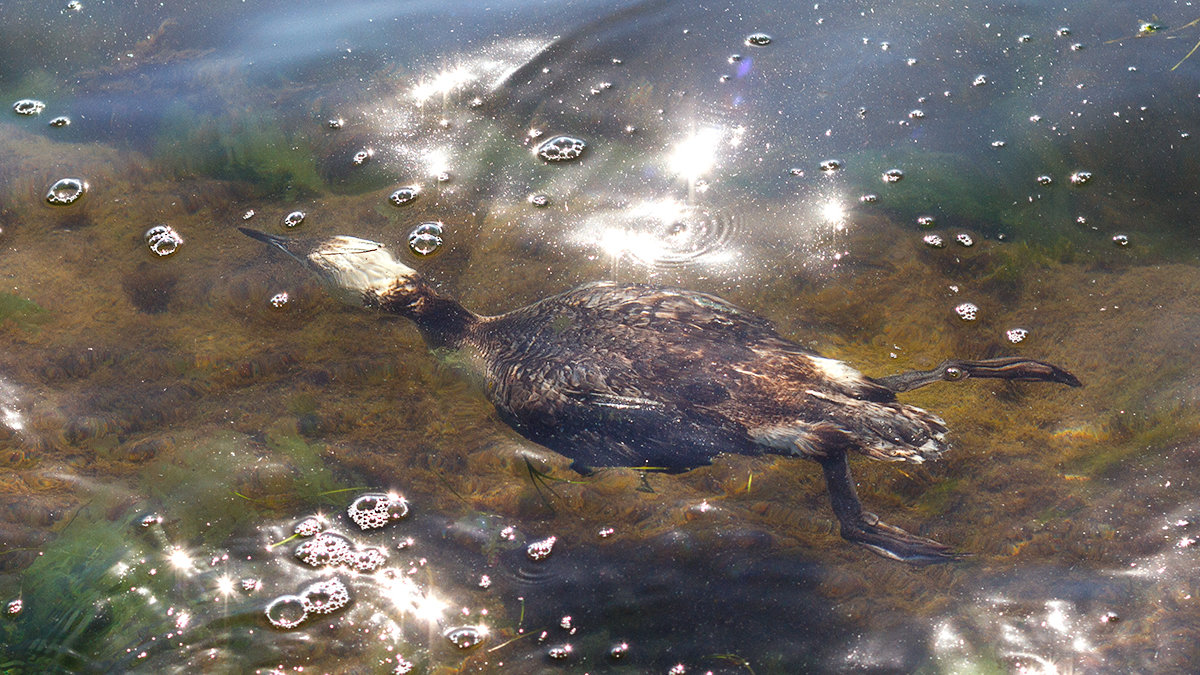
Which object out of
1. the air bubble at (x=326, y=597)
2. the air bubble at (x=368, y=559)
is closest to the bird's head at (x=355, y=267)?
the air bubble at (x=368, y=559)

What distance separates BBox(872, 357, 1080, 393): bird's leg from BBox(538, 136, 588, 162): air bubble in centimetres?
215

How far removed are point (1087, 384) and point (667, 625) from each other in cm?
222

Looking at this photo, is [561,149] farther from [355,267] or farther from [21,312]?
[21,312]

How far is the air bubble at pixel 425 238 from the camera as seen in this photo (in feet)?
14.2

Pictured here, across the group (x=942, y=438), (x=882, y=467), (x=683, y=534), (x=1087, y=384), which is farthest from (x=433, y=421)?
(x=1087, y=384)

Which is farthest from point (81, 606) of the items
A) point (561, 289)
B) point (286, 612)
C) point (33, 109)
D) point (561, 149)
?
point (33, 109)

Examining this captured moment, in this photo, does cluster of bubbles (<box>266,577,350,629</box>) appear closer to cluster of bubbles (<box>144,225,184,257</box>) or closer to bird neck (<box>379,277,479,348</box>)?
bird neck (<box>379,277,479,348</box>)

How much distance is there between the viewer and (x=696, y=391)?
3316 millimetres

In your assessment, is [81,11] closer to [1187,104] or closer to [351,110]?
[351,110]

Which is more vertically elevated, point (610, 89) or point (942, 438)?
point (610, 89)

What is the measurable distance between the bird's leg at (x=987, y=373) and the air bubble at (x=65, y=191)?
177 inches

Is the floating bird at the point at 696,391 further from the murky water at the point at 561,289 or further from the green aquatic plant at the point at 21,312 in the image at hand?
the green aquatic plant at the point at 21,312

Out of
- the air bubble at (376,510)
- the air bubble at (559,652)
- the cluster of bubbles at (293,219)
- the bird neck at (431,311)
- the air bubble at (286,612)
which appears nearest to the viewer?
the air bubble at (559,652)

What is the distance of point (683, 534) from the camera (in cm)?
315
